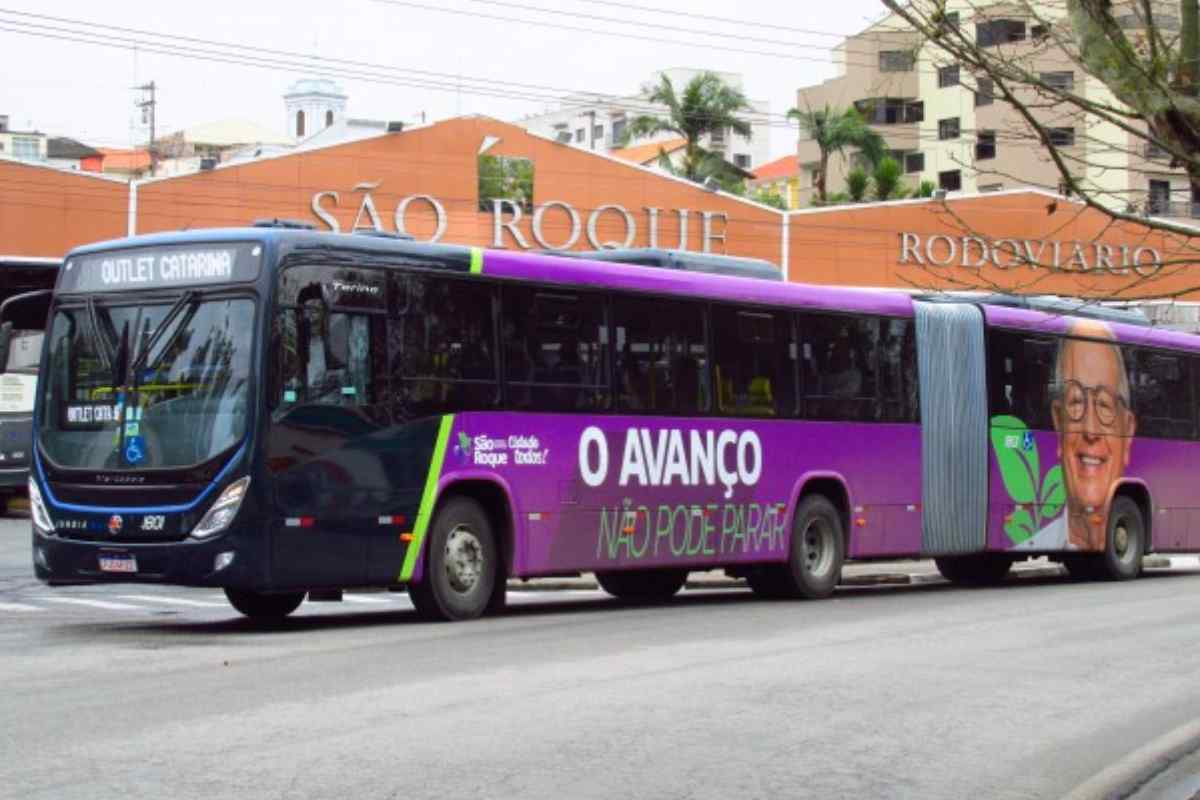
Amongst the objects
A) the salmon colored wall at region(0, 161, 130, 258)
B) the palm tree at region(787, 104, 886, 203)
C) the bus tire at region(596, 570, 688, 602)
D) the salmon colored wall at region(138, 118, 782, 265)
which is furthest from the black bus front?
the palm tree at region(787, 104, 886, 203)

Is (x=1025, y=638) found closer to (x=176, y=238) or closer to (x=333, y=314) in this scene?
(x=333, y=314)

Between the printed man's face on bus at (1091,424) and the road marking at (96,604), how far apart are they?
11673 mm

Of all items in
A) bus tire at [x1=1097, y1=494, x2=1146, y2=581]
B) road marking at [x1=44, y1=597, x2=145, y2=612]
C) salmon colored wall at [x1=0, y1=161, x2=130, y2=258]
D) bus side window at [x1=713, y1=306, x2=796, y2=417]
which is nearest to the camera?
road marking at [x1=44, y1=597, x2=145, y2=612]

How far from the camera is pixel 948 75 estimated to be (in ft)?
30.5

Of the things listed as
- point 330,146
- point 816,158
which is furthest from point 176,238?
point 816,158

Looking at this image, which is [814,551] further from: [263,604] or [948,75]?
[948,75]

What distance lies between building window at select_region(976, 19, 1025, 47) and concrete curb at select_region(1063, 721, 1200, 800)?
333 cm

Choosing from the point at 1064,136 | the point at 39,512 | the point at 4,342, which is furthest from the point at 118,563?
the point at 1064,136

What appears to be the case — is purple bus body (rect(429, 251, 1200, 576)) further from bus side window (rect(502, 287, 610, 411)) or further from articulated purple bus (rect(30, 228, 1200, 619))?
bus side window (rect(502, 287, 610, 411))

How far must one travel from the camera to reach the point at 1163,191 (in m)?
9.89

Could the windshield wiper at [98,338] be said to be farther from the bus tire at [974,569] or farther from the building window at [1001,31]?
the bus tire at [974,569]

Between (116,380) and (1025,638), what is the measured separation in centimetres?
743

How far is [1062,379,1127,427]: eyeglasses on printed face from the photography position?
83.4ft

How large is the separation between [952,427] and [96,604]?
31.6ft
